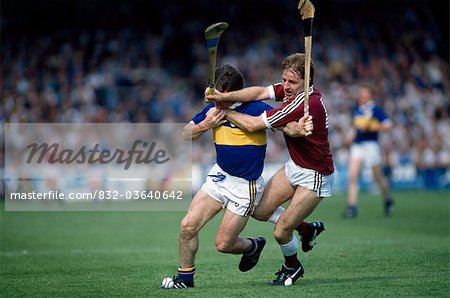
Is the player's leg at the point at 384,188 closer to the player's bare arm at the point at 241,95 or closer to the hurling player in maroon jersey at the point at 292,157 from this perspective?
the hurling player in maroon jersey at the point at 292,157

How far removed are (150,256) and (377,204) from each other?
1044 cm

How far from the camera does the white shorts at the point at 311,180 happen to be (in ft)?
31.0

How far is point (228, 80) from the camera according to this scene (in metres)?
9.23

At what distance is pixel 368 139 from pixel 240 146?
10151 millimetres

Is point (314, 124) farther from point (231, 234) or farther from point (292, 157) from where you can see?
point (231, 234)

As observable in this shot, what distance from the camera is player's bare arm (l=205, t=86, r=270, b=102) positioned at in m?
9.08

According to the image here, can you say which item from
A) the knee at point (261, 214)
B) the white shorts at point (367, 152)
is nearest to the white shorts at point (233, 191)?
the knee at point (261, 214)

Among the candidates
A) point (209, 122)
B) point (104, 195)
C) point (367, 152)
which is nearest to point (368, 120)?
point (367, 152)

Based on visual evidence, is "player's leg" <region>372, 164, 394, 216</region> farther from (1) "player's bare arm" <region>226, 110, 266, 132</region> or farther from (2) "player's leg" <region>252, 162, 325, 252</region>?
(1) "player's bare arm" <region>226, 110, 266, 132</region>

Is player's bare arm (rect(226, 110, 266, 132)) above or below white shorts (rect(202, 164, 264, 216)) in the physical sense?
above

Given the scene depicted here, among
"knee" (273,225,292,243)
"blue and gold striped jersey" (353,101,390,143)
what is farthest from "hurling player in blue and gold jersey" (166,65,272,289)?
"blue and gold striped jersey" (353,101,390,143)

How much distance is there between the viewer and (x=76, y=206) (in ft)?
75.5

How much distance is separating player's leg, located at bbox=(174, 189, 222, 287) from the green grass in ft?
0.83

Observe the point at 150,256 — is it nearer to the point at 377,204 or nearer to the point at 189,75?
the point at 377,204
